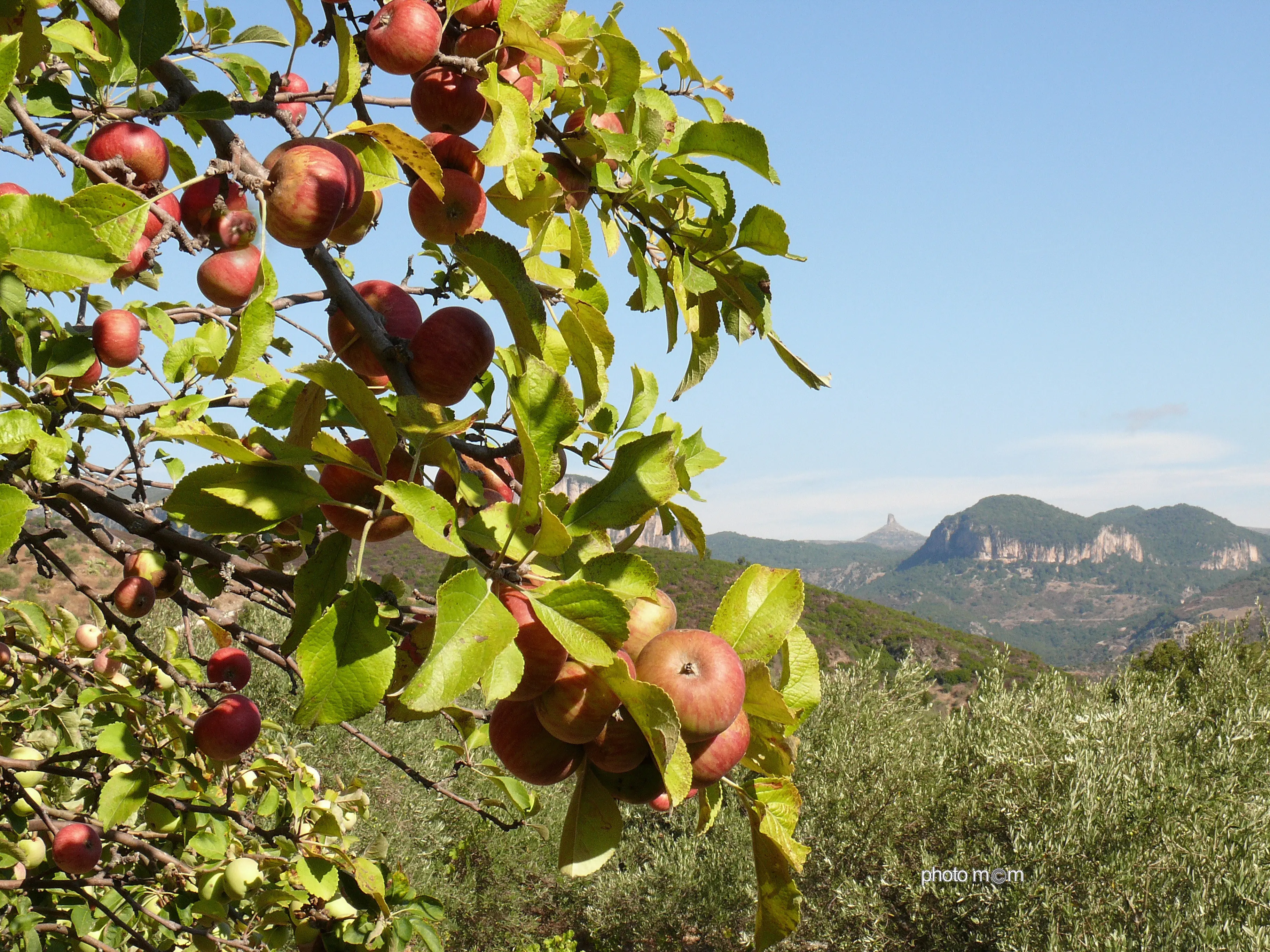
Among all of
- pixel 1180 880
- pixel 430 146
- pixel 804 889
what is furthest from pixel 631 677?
pixel 804 889

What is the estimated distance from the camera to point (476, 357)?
3.78 feet

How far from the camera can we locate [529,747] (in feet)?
3.34

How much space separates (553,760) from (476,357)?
562mm

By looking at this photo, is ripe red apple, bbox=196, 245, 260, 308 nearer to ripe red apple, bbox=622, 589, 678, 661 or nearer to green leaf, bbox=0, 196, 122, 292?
green leaf, bbox=0, 196, 122, 292

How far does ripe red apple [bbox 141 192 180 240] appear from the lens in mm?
1387

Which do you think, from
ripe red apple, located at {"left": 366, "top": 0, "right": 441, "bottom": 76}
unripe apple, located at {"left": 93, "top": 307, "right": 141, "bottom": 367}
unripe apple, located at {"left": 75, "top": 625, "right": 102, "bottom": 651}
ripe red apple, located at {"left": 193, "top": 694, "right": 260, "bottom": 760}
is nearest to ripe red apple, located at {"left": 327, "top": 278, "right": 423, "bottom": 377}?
ripe red apple, located at {"left": 366, "top": 0, "right": 441, "bottom": 76}

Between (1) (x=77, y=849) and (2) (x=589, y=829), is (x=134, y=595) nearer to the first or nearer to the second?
(1) (x=77, y=849)

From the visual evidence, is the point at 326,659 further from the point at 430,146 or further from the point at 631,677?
the point at 430,146

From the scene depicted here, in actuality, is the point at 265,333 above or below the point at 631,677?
above

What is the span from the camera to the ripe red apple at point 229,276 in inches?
51.4

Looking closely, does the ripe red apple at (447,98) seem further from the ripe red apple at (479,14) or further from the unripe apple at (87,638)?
the unripe apple at (87,638)

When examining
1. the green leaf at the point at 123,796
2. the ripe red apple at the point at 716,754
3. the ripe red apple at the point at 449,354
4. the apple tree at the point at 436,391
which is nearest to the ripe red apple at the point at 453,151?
the apple tree at the point at 436,391

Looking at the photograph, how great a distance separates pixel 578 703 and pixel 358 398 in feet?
1.36

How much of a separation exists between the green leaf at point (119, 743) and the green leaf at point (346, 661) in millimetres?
1515
